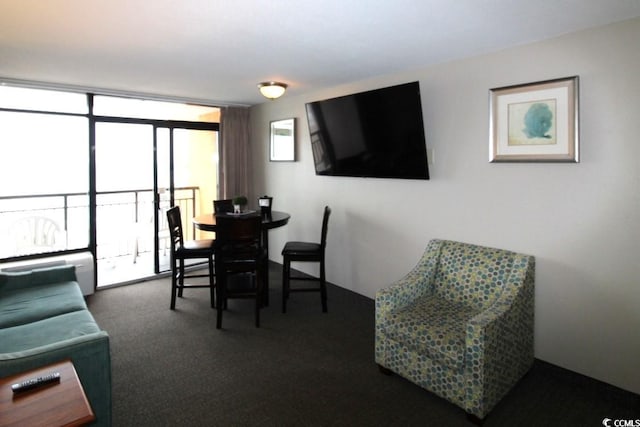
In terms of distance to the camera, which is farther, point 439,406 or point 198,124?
point 198,124

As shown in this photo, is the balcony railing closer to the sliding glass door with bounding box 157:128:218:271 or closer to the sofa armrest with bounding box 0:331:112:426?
the sliding glass door with bounding box 157:128:218:271

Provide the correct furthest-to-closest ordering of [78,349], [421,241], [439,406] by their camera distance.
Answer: [421,241]
[439,406]
[78,349]

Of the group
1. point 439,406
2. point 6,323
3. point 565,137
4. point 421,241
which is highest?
point 565,137

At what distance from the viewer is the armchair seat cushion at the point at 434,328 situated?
7.75 ft

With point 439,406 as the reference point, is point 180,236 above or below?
above

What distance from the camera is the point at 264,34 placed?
266 cm

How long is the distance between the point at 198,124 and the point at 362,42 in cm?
341

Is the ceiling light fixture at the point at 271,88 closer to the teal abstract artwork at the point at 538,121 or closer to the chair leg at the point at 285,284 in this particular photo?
the chair leg at the point at 285,284

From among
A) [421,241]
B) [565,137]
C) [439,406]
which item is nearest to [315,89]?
[421,241]

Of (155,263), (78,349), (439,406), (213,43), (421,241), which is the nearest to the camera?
(78,349)

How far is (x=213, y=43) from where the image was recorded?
2.86m

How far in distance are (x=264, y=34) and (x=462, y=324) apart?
93.7 inches

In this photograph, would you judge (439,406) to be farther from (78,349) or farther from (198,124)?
(198,124)

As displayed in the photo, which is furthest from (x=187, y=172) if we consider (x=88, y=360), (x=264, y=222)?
(x=88, y=360)
